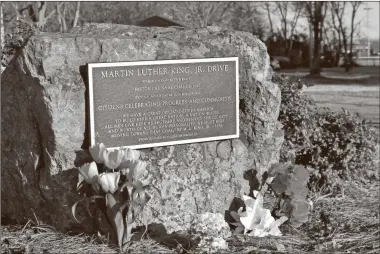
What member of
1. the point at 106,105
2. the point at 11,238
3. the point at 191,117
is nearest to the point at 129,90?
the point at 106,105

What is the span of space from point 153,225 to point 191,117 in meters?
0.93

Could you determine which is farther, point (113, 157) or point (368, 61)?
point (368, 61)

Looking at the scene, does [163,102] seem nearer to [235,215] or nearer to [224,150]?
[224,150]

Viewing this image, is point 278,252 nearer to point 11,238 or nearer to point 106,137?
point 106,137

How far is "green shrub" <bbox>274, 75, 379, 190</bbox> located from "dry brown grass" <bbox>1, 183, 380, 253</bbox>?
0.72 m

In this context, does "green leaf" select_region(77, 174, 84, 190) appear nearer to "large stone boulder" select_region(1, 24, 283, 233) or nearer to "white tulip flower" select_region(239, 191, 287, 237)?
"large stone boulder" select_region(1, 24, 283, 233)

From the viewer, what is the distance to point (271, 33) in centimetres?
3756

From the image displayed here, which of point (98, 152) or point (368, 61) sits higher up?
point (368, 61)

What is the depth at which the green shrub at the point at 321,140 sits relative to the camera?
246 inches

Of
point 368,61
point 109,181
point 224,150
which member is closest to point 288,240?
point 224,150

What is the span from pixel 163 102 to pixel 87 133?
664mm

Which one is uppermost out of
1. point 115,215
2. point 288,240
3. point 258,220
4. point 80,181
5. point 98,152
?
point 98,152

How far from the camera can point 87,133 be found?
14.8 ft

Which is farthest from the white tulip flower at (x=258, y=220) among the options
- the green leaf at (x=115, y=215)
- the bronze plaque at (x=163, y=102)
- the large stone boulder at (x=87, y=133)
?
the green leaf at (x=115, y=215)
